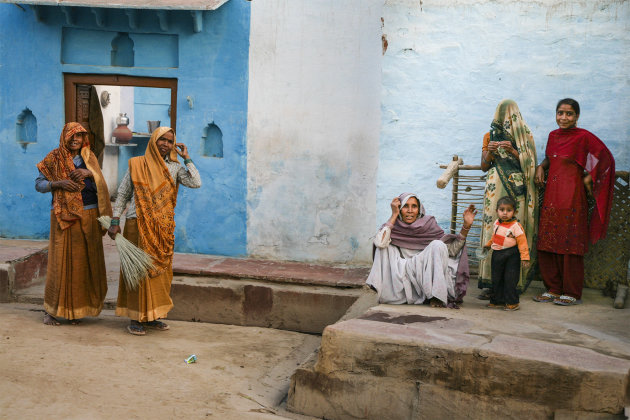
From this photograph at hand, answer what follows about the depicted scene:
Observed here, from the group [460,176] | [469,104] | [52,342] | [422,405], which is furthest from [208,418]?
[469,104]

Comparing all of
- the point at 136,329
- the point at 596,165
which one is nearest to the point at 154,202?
the point at 136,329

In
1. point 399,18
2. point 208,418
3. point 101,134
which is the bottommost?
point 208,418

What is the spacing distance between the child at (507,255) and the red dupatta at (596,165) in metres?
0.68

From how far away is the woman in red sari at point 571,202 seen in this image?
5066 mm

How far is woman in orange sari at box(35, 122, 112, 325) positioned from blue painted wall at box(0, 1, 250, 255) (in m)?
1.97

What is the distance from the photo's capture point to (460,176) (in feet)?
20.1

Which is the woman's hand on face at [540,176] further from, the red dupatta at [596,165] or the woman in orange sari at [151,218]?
the woman in orange sari at [151,218]

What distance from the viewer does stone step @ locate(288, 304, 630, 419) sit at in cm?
340

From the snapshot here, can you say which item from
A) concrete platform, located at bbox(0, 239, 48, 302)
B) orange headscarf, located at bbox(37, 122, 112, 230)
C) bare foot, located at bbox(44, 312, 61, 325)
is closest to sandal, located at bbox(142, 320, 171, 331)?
bare foot, located at bbox(44, 312, 61, 325)

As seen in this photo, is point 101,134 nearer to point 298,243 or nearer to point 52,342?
point 298,243

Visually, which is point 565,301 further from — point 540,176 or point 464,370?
point 464,370

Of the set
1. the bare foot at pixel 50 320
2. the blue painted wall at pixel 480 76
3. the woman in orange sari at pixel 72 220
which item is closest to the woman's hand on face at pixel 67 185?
the woman in orange sari at pixel 72 220

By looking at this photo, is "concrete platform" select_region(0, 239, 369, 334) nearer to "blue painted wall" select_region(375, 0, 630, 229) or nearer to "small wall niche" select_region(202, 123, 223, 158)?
"blue painted wall" select_region(375, 0, 630, 229)

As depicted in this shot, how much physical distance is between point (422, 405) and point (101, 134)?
6.26m
